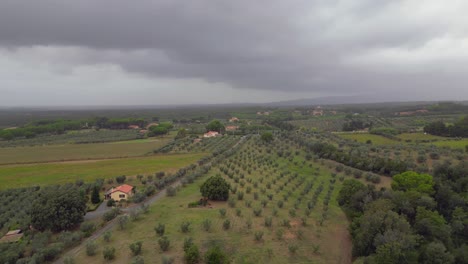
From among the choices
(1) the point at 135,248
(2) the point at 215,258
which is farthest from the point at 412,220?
(1) the point at 135,248

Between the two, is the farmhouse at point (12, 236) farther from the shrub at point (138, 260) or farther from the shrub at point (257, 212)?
the shrub at point (257, 212)

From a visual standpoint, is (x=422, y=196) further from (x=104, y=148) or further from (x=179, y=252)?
(x=104, y=148)

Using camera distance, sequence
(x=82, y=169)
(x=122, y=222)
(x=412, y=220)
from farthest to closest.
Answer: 1. (x=82, y=169)
2. (x=122, y=222)
3. (x=412, y=220)

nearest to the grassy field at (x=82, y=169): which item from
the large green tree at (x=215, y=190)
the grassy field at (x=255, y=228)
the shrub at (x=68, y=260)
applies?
the grassy field at (x=255, y=228)

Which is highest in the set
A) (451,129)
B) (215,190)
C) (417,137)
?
(451,129)

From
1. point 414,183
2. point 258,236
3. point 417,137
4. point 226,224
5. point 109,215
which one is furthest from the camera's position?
point 417,137

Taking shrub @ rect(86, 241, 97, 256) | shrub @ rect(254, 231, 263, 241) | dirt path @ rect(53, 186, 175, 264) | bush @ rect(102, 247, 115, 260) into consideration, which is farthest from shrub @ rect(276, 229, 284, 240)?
dirt path @ rect(53, 186, 175, 264)

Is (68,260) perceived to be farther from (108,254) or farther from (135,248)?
(135,248)
